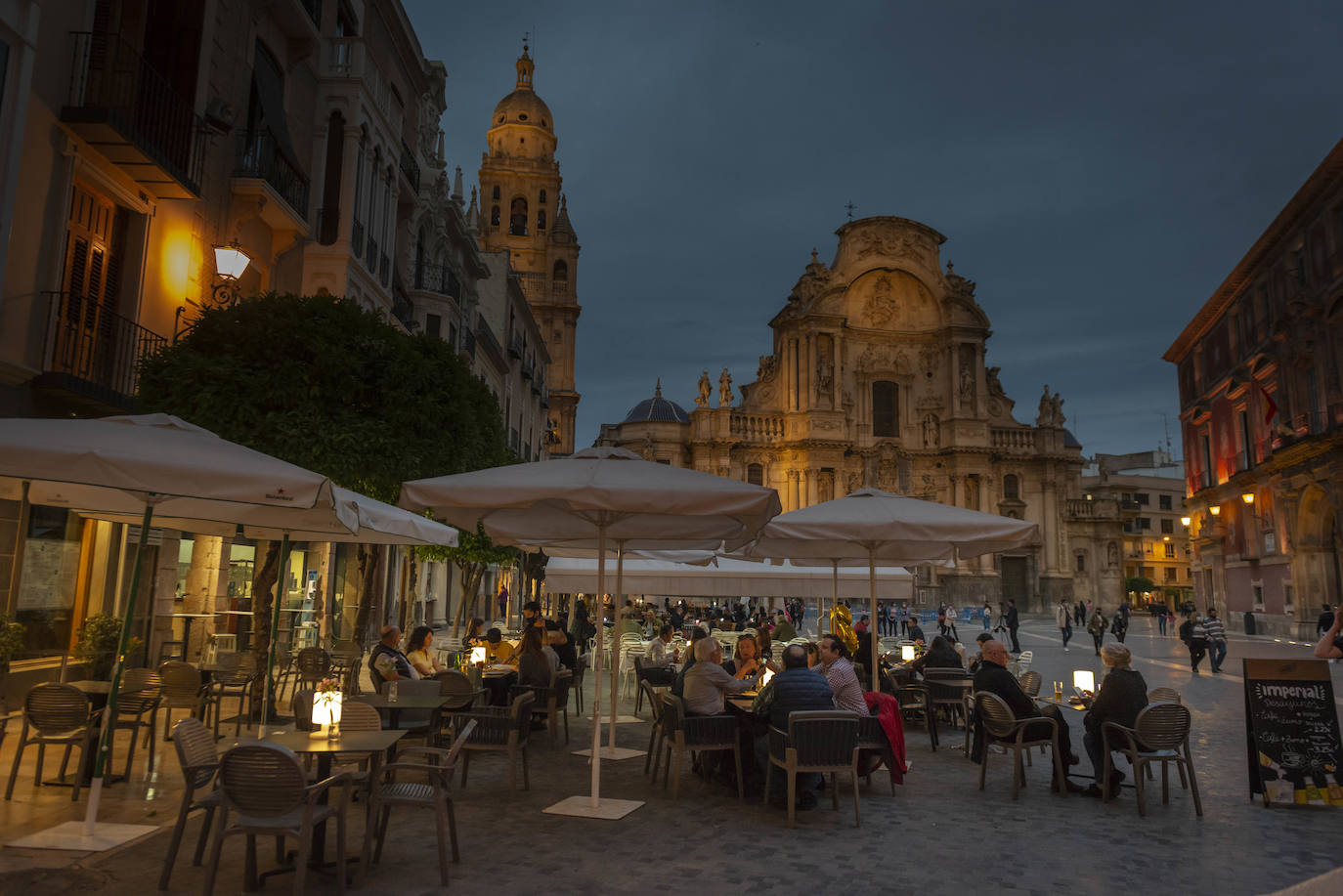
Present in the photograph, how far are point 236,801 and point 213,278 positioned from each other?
36.5ft

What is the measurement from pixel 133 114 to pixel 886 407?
152 feet

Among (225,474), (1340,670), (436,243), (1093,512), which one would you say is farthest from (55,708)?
(1093,512)

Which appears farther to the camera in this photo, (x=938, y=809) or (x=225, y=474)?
(x=938, y=809)

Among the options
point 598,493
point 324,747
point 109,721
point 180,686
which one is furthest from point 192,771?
point 180,686

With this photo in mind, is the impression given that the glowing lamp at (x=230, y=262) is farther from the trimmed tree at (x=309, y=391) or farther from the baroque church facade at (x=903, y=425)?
the baroque church facade at (x=903, y=425)

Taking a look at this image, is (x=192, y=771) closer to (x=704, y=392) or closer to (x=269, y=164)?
(x=269, y=164)

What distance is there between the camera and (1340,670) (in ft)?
67.1

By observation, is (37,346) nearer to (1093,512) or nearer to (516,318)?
(516,318)

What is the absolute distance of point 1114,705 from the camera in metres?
7.55

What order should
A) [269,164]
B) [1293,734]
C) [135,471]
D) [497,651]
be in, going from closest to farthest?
[135,471] < [1293,734] < [497,651] < [269,164]

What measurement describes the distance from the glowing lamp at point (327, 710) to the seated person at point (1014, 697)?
5.54 metres

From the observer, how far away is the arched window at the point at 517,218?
5978 centimetres

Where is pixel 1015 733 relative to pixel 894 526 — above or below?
below

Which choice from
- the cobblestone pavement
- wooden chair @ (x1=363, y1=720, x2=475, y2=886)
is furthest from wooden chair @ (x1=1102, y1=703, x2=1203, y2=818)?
wooden chair @ (x1=363, y1=720, x2=475, y2=886)
